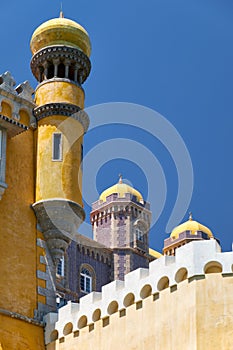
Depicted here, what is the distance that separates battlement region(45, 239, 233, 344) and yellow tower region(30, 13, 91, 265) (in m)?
2.80

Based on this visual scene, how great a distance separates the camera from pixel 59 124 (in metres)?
29.1

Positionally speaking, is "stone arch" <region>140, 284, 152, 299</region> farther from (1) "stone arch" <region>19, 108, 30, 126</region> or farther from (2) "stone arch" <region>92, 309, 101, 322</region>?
(1) "stone arch" <region>19, 108, 30, 126</region>

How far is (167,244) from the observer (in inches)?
3177

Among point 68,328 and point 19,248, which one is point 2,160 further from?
point 68,328

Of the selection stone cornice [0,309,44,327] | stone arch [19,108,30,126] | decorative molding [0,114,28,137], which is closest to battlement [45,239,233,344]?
stone cornice [0,309,44,327]

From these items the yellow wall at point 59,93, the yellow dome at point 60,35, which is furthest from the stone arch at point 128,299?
the yellow dome at point 60,35

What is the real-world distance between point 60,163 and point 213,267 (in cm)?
822

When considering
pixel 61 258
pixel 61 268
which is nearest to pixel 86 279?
pixel 61 268

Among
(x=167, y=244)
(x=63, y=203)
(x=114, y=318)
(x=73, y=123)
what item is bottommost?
(x=114, y=318)

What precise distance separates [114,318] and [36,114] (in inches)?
326

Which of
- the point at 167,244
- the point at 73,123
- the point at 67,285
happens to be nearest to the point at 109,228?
the point at 167,244

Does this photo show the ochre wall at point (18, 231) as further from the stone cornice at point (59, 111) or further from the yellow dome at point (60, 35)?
the yellow dome at point (60, 35)

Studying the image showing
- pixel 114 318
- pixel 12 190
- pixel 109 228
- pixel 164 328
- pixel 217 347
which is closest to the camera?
pixel 217 347

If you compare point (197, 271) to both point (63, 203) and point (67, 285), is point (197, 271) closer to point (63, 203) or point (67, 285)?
point (63, 203)
